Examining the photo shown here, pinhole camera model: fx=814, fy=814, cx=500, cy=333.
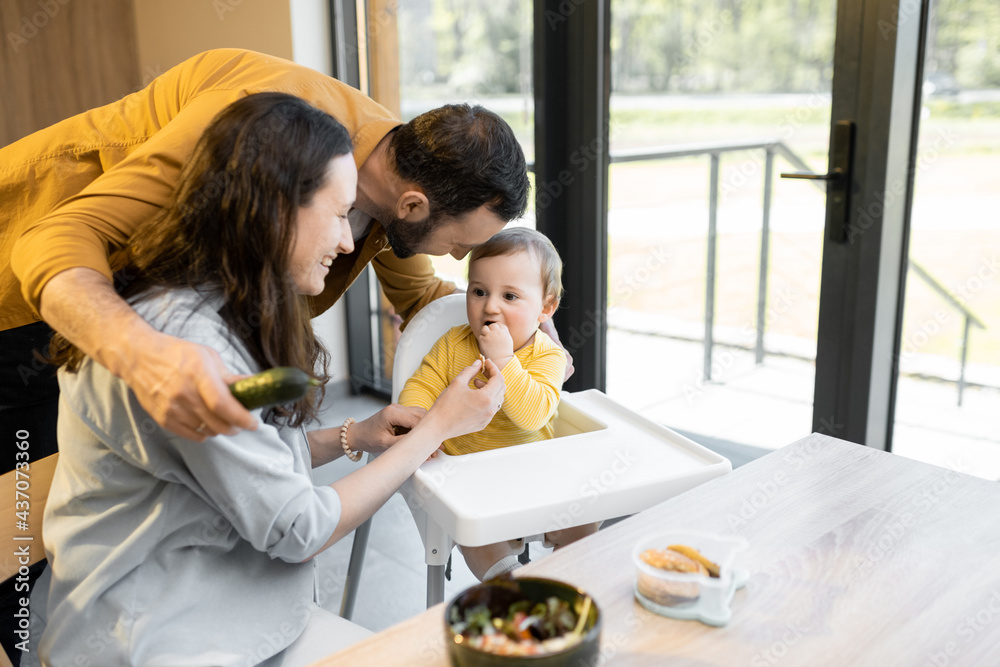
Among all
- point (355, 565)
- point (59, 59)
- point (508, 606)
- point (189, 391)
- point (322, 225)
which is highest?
point (59, 59)

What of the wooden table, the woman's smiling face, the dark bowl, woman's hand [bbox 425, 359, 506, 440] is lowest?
the wooden table

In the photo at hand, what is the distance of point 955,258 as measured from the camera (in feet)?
5.95

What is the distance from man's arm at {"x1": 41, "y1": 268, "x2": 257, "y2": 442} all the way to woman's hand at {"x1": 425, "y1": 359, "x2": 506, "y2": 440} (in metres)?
0.43

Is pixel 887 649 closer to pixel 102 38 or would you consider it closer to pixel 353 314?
pixel 353 314

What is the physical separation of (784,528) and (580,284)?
157 cm

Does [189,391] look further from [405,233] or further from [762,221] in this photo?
[762,221]

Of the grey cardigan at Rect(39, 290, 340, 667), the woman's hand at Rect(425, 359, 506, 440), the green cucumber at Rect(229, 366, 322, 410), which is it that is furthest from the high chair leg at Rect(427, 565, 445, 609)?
the green cucumber at Rect(229, 366, 322, 410)

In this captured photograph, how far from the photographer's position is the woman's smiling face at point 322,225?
0.97 metres

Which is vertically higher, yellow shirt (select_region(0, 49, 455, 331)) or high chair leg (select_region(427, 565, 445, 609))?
yellow shirt (select_region(0, 49, 455, 331))

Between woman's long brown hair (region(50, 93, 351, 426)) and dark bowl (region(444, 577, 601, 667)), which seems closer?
dark bowl (region(444, 577, 601, 667))

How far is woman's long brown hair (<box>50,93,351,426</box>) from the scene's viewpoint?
0.93 metres

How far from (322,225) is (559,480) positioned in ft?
1.54

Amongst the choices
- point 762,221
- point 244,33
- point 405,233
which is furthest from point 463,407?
point 244,33

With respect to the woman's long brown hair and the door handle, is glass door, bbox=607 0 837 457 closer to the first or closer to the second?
the door handle
